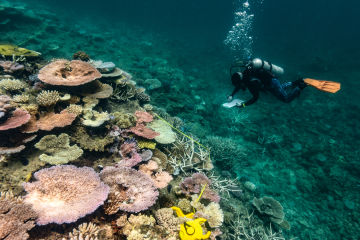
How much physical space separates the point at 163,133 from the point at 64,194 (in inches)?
115

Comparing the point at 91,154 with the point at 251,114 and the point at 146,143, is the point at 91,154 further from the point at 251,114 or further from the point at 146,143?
the point at 251,114

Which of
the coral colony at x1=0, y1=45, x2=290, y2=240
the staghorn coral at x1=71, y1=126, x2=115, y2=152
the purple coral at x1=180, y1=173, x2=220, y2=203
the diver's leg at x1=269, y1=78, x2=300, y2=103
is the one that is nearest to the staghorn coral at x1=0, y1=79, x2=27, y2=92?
the coral colony at x1=0, y1=45, x2=290, y2=240

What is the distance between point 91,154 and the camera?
371cm

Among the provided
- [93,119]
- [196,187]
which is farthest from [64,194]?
[196,187]

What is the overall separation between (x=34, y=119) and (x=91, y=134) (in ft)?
3.36

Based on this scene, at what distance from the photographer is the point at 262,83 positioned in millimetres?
6461

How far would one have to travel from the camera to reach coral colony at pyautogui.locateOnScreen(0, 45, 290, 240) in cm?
233

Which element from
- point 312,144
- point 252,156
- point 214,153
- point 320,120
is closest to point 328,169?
point 312,144

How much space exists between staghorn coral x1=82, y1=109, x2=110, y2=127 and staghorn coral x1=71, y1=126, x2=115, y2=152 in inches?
7.4

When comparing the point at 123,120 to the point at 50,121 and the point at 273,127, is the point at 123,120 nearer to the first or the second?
the point at 50,121

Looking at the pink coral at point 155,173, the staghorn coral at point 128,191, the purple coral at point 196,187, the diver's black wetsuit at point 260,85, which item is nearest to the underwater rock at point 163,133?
the pink coral at point 155,173

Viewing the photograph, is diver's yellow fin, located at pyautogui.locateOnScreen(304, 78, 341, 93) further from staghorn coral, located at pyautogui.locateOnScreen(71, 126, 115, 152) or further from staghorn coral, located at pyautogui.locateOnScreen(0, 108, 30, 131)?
staghorn coral, located at pyautogui.locateOnScreen(0, 108, 30, 131)

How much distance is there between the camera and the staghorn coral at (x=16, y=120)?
10.1 feet

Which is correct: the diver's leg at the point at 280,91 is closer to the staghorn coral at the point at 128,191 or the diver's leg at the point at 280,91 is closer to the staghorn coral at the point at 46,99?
the staghorn coral at the point at 128,191
